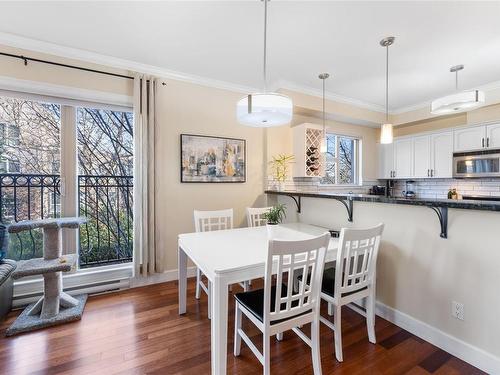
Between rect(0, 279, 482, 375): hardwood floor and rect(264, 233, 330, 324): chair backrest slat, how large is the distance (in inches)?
19.6

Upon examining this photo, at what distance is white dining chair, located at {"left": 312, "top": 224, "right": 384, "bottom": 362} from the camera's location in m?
1.61

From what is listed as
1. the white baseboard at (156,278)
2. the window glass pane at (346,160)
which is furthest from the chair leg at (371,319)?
the window glass pane at (346,160)

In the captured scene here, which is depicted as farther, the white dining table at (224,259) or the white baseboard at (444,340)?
the white baseboard at (444,340)

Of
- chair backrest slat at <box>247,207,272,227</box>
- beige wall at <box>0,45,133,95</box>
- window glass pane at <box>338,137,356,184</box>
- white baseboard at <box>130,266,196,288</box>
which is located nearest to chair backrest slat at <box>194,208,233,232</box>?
chair backrest slat at <box>247,207,272,227</box>

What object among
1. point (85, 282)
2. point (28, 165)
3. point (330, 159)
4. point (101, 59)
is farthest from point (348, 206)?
point (28, 165)

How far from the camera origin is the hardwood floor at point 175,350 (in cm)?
158

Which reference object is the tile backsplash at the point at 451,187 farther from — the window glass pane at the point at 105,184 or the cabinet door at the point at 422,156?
the window glass pane at the point at 105,184

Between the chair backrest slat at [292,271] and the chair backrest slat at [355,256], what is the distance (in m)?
0.22

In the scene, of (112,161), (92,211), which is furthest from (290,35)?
(92,211)

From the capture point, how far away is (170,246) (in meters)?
3.04

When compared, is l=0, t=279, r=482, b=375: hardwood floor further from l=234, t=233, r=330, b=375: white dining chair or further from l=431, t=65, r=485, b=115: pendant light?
l=431, t=65, r=485, b=115: pendant light

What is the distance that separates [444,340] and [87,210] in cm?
373

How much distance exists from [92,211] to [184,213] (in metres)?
1.12

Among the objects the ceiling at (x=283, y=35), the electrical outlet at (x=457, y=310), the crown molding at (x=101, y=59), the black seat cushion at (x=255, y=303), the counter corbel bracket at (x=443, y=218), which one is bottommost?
the electrical outlet at (x=457, y=310)
